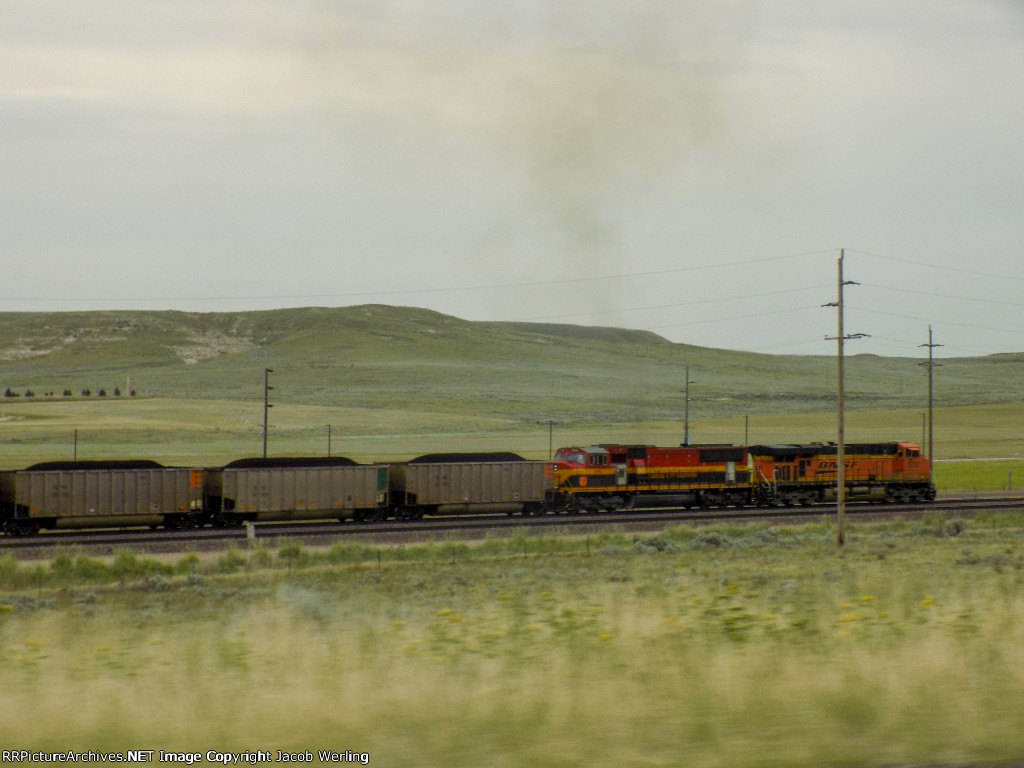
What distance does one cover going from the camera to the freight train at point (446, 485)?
44.1 m

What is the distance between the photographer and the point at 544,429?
387ft

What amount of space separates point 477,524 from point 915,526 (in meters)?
19.4

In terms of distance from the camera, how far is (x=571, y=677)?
9.85m

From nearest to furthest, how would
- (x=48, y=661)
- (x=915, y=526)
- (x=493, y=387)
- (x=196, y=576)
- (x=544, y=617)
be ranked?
(x=48, y=661), (x=544, y=617), (x=196, y=576), (x=915, y=526), (x=493, y=387)

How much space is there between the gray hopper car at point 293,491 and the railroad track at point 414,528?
2.35ft

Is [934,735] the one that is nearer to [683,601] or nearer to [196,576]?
[683,601]

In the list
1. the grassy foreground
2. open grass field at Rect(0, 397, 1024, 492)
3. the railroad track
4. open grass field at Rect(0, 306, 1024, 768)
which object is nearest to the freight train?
the railroad track

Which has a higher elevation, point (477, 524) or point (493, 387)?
point (493, 387)

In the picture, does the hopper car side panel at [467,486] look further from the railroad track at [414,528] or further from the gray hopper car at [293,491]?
the gray hopper car at [293,491]

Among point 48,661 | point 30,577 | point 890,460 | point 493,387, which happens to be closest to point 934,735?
point 48,661

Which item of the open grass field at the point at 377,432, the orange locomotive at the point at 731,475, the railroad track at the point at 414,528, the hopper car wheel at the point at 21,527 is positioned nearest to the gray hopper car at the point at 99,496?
the hopper car wheel at the point at 21,527

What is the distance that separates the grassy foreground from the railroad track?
19.8 meters

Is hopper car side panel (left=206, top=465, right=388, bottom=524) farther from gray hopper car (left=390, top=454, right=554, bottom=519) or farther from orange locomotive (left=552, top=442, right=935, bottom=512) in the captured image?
orange locomotive (left=552, top=442, right=935, bottom=512)

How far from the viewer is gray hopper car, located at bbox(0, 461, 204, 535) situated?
43000mm
